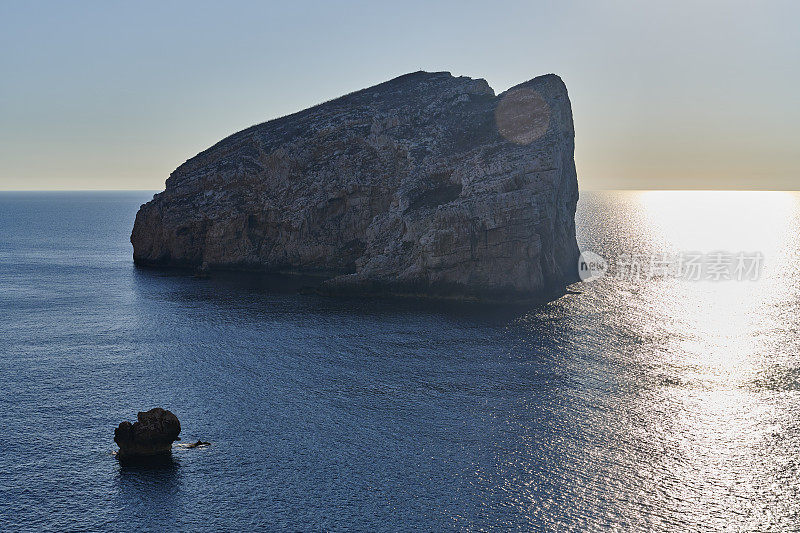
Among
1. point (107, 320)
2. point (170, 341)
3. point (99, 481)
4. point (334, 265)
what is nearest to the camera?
point (99, 481)

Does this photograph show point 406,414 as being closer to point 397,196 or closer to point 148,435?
point 148,435

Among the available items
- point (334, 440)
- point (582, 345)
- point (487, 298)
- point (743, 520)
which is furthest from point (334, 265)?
point (743, 520)

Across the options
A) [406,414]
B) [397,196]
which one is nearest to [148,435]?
[406,414]

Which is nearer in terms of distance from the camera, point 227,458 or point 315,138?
point 227,458

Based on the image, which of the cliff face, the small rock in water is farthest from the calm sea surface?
the cliff face

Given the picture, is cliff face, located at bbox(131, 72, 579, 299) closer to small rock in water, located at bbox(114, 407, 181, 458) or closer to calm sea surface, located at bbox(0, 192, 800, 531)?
calm sea surface, located at bbox(0, 192, 800, 531)

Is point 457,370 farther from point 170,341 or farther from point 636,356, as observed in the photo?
point 170,341
